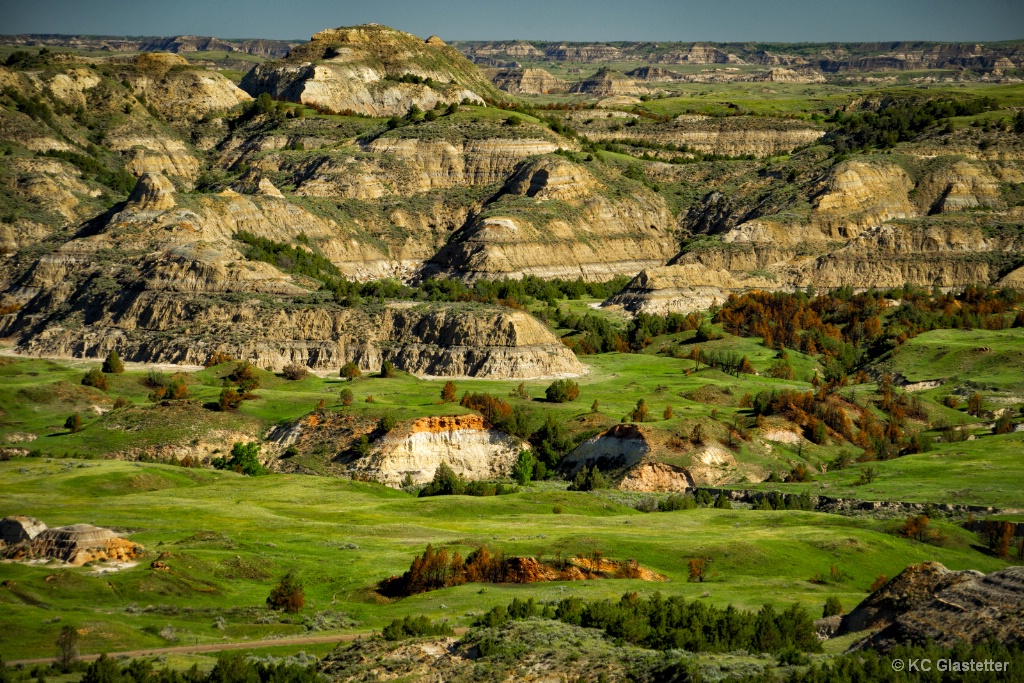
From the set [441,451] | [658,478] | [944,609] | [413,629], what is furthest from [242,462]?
[944,609]

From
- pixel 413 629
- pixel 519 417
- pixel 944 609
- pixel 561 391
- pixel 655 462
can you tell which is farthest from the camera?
pixel 561 391

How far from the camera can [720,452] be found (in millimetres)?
100875

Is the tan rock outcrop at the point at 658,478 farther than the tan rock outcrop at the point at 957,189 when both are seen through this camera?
No

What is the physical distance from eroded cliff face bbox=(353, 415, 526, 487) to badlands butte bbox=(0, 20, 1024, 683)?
0.80ft

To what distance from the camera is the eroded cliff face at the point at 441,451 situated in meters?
102

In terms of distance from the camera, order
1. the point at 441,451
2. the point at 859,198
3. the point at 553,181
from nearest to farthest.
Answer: the point at 441,451 → the point at 859,198 → the point at 553,181

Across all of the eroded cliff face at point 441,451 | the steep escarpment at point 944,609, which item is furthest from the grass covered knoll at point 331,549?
the eroded cliff face at point 441,451

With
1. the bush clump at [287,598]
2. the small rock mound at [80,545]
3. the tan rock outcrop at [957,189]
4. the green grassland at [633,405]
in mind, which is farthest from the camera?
the tan rock outcrop at [957,189]

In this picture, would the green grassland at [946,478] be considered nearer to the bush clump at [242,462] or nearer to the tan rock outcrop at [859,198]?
the bush clump at [242,462]

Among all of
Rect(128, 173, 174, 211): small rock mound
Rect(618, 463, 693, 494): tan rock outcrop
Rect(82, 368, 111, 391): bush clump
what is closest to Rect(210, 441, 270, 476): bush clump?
Rect(82, 368, 111, 391): bush clump

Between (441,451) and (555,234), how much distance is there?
83840 mm

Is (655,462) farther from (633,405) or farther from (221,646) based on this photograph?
(221,646)

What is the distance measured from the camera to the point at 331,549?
67.1 meters

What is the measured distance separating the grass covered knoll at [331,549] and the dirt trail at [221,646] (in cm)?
68
